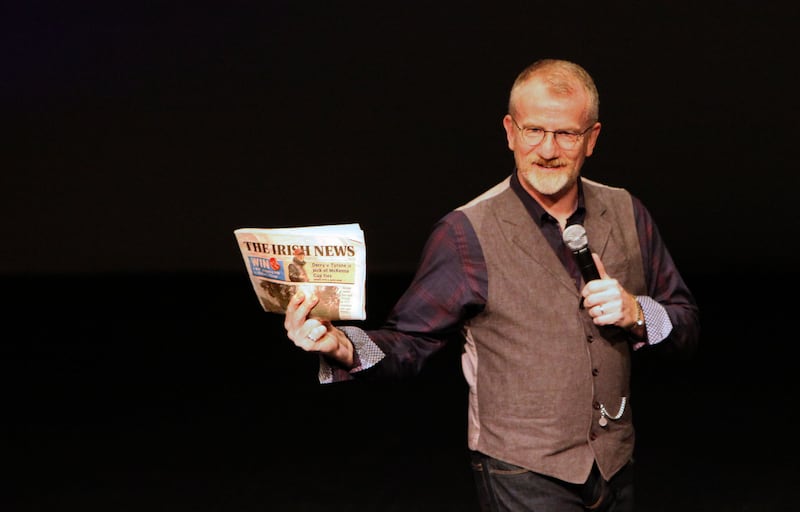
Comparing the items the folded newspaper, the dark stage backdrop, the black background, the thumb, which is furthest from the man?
the dark stage backdrop

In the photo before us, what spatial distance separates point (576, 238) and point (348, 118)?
5988 millimetres

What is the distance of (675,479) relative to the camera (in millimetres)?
3865

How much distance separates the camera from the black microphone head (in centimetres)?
197

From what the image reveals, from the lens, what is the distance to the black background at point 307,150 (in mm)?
6574

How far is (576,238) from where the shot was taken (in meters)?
1.97

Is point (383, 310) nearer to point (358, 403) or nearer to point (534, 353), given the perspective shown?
point (358, 403)

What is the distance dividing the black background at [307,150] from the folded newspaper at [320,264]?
352cm

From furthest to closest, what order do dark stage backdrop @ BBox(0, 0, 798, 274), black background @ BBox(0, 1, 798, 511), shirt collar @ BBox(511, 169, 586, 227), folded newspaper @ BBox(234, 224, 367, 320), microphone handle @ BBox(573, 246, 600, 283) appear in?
dark stage backdrop @ BBox(0, 0, 798, 274), black background @ BBox(0, 1, 798, 511), shirt collar @ BBox(511, 169, 586, 227), microphone handle @ BBox(573, 246, 600, 283), folded newspaper @ BBox(234, 224, 367, 320)

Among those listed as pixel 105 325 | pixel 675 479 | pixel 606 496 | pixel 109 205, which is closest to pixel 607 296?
pixel 606 496

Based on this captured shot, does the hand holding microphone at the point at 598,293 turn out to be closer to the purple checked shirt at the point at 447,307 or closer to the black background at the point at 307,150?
the purple checked shirt at the point at 447,307

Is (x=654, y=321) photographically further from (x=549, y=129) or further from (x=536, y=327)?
(x=549, y=129)

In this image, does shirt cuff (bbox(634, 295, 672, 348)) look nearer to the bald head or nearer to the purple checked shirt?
the purple checked shirt

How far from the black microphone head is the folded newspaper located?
0.36 meters

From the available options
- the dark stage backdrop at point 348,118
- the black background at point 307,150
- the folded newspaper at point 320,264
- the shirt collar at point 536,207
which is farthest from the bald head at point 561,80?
the dark stage backdrop at point 348,118
